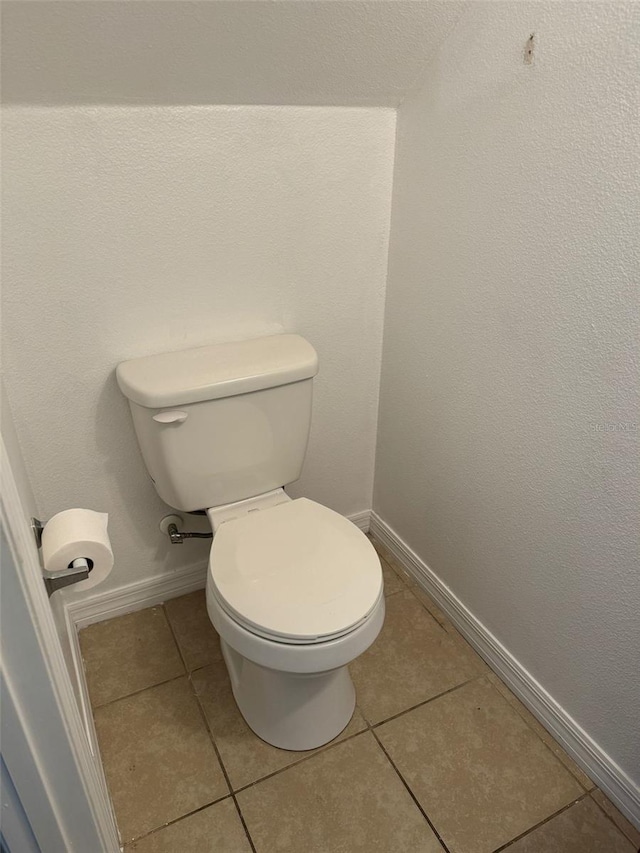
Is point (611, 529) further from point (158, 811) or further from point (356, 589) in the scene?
point (158, 811)

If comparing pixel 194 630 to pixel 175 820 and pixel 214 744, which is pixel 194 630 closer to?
pixel 214 744

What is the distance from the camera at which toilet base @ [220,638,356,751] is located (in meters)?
1.27

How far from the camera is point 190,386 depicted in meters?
1.27

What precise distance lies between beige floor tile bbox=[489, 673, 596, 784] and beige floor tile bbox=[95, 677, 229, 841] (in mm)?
721

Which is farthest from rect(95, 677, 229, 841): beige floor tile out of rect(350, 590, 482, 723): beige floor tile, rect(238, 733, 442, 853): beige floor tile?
rect(350, 590, 482, 723): beige floor tile

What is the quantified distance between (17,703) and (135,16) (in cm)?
108

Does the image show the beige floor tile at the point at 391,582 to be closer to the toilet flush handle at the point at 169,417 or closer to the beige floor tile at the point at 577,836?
the beige floor tile at the point at 577,836

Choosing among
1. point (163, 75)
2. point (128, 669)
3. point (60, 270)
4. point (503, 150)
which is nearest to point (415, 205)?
point (503, 150)

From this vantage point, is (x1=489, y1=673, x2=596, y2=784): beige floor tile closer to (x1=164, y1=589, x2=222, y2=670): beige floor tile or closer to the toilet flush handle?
(x1=164, y1=589, x2=222, y2=670): beige floor tile

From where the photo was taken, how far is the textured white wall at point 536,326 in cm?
98

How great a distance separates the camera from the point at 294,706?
1.28 meters

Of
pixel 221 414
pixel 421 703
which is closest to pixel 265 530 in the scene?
pixel 221 414

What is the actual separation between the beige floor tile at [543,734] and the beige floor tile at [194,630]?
749 mm

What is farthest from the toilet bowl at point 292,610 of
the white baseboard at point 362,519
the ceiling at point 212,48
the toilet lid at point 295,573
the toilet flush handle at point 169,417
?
the ceiling at point 212,48
